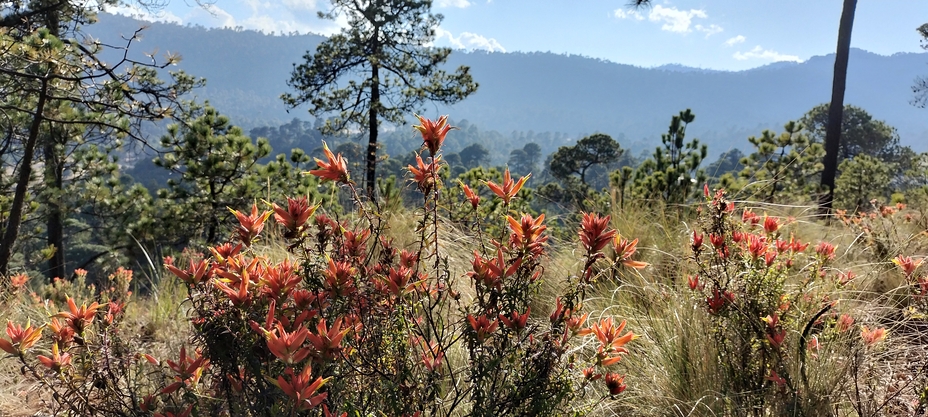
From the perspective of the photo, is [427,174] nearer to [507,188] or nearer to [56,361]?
[507,188]

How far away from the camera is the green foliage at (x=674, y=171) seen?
527 cm

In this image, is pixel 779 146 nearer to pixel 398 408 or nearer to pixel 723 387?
pixel 723 387

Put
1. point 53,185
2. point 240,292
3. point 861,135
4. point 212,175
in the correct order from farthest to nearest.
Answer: point 861,135
point 53,185
point 212,175
point 240,292

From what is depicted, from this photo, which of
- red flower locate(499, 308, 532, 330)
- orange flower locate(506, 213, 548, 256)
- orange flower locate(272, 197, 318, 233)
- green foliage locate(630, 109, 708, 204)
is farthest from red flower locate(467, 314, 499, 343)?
green foliage locate(630, 109, 708, 204)

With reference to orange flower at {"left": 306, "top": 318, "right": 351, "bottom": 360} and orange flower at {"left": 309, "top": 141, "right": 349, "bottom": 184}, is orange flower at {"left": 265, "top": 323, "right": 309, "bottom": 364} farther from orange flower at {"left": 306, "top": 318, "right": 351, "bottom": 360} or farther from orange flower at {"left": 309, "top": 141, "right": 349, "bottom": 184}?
orange flower at {"left": 309, "top": 141, "right": 349, "bottom": 184}

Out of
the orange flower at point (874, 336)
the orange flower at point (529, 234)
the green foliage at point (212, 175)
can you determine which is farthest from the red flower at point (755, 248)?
the green foliage at point (212, 175)

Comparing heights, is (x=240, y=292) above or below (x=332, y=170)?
below

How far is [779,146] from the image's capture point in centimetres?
781

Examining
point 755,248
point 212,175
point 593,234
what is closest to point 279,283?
point 593,234

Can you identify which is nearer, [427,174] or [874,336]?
[427,174]

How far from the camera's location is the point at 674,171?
556 centimetres

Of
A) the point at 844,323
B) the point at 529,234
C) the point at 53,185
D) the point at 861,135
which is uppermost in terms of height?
the point at 861,135

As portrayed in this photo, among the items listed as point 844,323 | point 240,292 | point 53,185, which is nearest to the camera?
point 240,292

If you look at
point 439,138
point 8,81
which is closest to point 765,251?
point 439,138
